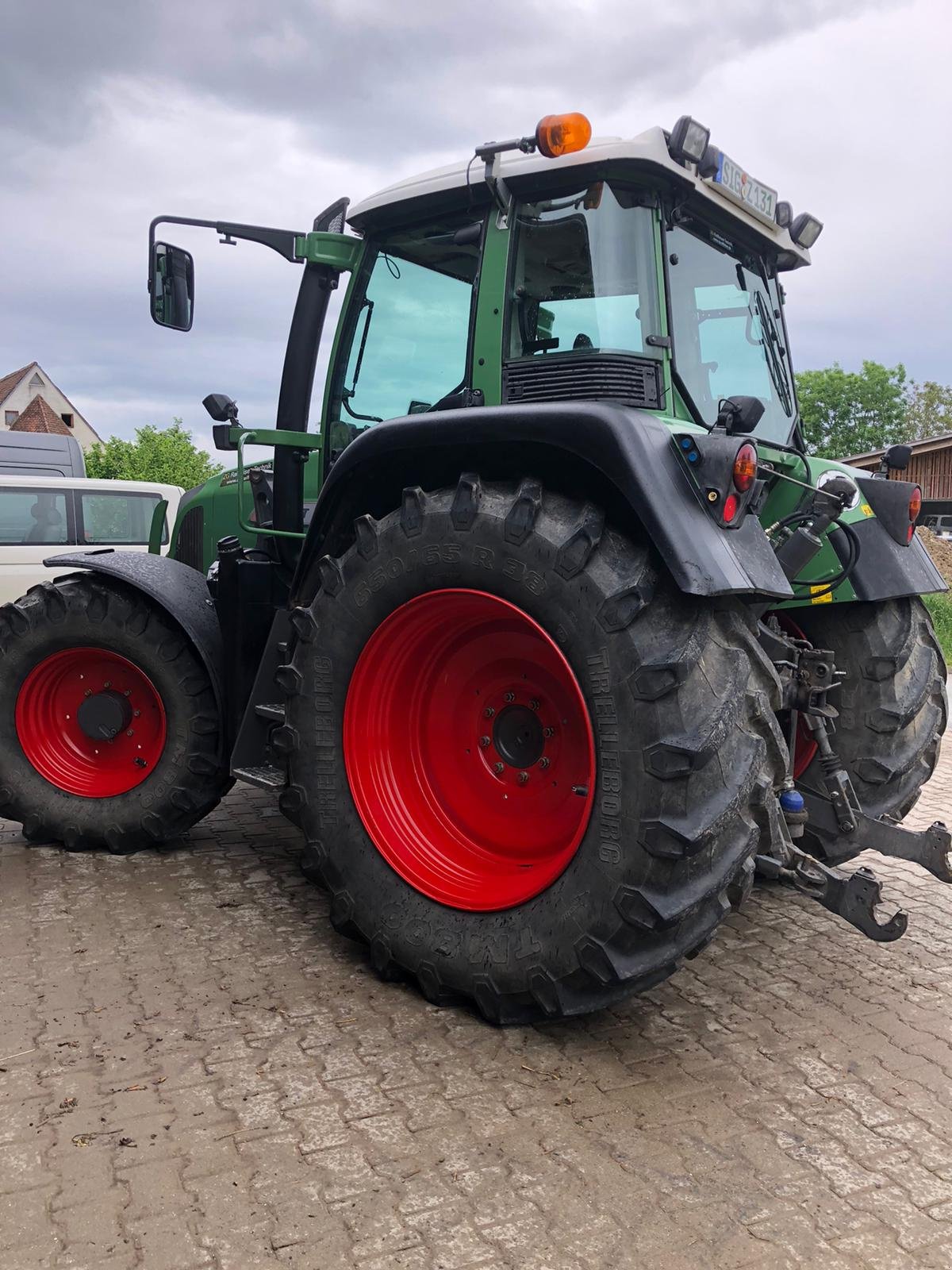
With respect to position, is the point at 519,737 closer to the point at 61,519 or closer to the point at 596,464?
the point at 596,464

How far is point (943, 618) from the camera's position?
15570 millimetres

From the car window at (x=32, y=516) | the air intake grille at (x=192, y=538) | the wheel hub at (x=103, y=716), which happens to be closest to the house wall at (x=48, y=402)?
the car window at (x=32, y=516)

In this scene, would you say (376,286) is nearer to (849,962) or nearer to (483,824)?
(483,824)

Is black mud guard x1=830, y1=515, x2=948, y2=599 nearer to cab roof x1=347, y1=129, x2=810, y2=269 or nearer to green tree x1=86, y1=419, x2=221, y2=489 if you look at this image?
cab roof x1=347, y1=129, x2=810, y2=269

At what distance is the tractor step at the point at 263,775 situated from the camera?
11.9ft

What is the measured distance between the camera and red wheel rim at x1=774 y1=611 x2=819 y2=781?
12.7 ft

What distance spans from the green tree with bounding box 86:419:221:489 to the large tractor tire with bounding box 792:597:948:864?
114 ft

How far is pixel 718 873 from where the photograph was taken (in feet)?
8.34

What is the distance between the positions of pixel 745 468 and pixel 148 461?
37925 mm

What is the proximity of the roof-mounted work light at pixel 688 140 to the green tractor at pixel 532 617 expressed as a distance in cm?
1

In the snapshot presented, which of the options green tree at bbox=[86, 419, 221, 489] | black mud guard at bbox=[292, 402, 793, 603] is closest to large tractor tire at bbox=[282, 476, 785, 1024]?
black mud guard at bbox=[292, 402, 793, 603]

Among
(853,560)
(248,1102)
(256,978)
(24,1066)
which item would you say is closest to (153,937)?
(256,978)

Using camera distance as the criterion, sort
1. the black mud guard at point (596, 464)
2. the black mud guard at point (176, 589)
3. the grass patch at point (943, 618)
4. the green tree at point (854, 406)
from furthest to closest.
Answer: the green tree at point (854, 406) → the grass patch at point (943, 618) → the black mud guard at point (176, 589) → the black mud guard at point (596, 464)

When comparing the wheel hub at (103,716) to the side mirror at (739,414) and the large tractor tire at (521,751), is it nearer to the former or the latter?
the large tractor tire at (521,751)
